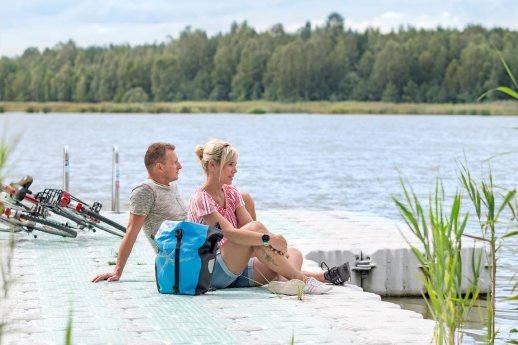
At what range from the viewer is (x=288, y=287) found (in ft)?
25.6

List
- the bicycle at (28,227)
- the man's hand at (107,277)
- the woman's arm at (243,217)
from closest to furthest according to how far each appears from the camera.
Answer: the woman's arm at (243,217), the man's hand at (107,277), the bicycle at (28,227)

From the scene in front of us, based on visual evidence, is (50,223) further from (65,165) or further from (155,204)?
(65,165)

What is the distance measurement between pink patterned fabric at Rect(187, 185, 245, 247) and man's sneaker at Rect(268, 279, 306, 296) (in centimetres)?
45

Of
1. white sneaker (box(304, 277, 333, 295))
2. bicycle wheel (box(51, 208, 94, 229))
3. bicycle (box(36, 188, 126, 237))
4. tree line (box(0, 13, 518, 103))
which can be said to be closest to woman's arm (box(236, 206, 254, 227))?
white sneaker (box(304, 277, 333, 295))

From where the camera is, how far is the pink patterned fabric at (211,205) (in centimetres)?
787

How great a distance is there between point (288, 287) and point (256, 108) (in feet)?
378

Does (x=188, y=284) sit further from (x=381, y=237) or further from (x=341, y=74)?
(x=341, y=74)

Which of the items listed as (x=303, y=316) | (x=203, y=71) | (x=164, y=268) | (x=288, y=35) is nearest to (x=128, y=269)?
(x=164, y=268)

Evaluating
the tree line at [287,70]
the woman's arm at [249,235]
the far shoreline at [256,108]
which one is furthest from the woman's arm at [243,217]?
the tree line at [287,70]

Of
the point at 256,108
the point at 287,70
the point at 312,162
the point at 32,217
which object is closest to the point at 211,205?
the point at 32,217

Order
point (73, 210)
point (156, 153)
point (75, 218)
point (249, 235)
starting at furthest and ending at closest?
1. point (73, 210)
2. point (75, 218)
3. point (156, 153)
4. point (249, 235)

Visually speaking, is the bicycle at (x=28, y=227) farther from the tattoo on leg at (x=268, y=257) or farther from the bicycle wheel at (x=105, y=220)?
the tattoo on leg at (x=268, y=257)

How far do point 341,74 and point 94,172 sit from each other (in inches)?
3838

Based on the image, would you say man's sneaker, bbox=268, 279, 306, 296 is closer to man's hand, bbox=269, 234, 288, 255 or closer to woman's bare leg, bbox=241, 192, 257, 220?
man's hand, bbox=269, 234, 288, 255
